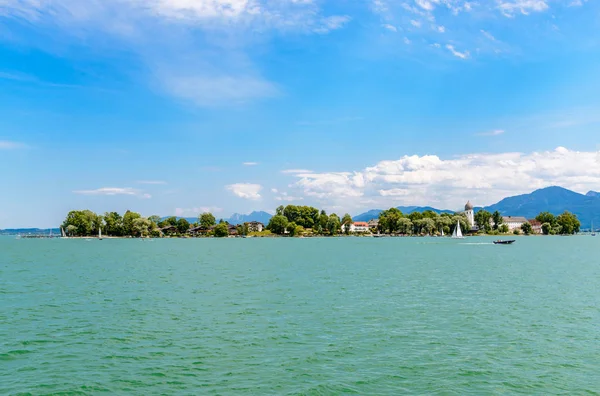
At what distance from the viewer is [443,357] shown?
2236 cm

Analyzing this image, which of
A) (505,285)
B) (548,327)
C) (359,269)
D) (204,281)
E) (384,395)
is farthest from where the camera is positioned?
(359,269)

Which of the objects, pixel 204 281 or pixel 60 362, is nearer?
pixel 60 362

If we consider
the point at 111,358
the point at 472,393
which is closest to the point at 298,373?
the point at 472,393

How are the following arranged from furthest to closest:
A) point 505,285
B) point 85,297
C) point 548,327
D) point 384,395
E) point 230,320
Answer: point 505,285 → point 85,297 → point 230,320 → point 548,327 → point 384,395

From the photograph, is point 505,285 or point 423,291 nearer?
point 423,291

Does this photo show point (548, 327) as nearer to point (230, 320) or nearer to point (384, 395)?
point (384, 395)

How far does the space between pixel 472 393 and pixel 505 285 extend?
34.2 m

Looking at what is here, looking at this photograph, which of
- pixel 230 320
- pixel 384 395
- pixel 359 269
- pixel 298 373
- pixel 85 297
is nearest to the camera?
pixel 384 395

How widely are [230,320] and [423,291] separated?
20.7 m

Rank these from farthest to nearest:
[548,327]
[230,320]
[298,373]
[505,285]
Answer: [505,285]
[230,320]
[548,327]
[298,373]

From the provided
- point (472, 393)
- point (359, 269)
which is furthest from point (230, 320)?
point (359, 269)

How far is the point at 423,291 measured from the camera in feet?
144

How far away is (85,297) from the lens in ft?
137

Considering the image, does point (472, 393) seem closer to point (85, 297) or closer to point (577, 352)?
point (577, 352)
